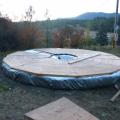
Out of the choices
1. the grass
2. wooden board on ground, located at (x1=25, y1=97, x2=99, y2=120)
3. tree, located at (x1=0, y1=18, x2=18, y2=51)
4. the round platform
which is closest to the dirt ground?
the grass

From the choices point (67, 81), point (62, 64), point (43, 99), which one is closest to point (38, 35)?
point (62, 64)

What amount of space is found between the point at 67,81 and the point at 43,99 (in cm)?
41

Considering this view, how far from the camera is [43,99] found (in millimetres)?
2998

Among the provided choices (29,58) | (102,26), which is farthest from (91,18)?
(29,58)

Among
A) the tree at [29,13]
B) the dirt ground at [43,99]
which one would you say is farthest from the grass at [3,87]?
the tree at [29,13]

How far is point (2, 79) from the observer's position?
3770mm

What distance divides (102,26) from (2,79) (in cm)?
982

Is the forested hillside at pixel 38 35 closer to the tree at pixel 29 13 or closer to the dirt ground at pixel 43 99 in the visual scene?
the tree at pixel 29 13

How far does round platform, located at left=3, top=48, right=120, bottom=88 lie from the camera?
3311mm

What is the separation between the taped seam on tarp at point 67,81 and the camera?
3.21 m

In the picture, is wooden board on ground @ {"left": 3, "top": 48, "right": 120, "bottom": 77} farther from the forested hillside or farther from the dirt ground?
the forested hillside

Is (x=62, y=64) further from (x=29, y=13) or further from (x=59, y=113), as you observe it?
(x=29, y=13)

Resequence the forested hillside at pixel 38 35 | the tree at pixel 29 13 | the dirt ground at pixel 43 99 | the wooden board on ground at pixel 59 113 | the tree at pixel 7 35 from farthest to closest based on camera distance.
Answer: the tree at pixel 29 13, the forested hillside at pixel 38 35, the tree at pixel 7 35, the dirt ground at pixel 43 99, the wooden board on ground at pixel 59 113

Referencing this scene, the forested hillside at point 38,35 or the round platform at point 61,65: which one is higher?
the forested hillside at point 38,35
